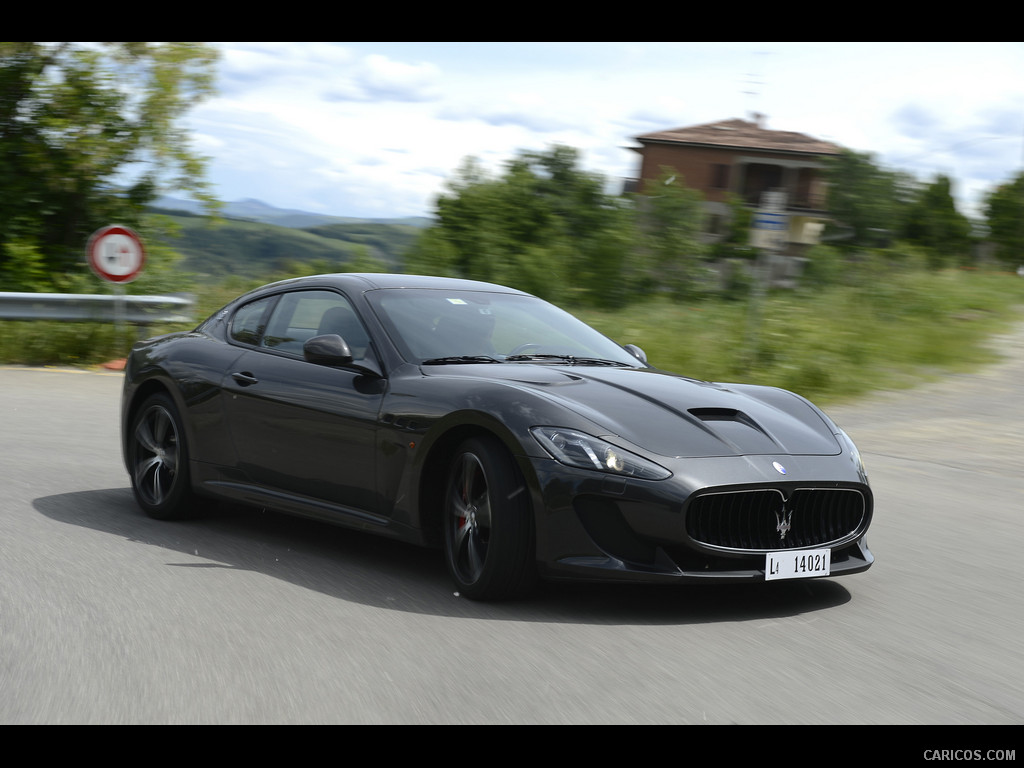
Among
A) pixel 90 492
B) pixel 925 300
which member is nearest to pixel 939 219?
pixel 925 300

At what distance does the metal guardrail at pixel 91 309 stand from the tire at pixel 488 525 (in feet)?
36.6

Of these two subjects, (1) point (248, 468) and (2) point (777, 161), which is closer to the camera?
(1) point (248, 468)

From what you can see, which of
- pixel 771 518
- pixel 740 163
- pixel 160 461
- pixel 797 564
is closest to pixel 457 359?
pixel 771 518

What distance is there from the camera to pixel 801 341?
15.7 m

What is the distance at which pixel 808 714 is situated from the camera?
12.4 feet

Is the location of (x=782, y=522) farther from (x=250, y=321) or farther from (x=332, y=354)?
(x=250, y=321)

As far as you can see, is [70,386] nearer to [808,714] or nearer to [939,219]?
[808,714]

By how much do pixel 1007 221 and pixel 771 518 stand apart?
46.6 meters

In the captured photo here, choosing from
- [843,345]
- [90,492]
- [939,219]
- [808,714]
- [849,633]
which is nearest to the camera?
[808,714]

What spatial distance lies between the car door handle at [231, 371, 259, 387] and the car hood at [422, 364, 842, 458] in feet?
3.94

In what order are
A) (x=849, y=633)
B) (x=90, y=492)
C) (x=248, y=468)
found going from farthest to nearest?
(x=90, y=492), (x=248, y=468), (x=849, y=633)

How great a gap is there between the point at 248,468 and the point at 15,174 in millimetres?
15100

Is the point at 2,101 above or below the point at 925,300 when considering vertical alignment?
above

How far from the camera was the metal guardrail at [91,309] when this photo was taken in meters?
15.7
